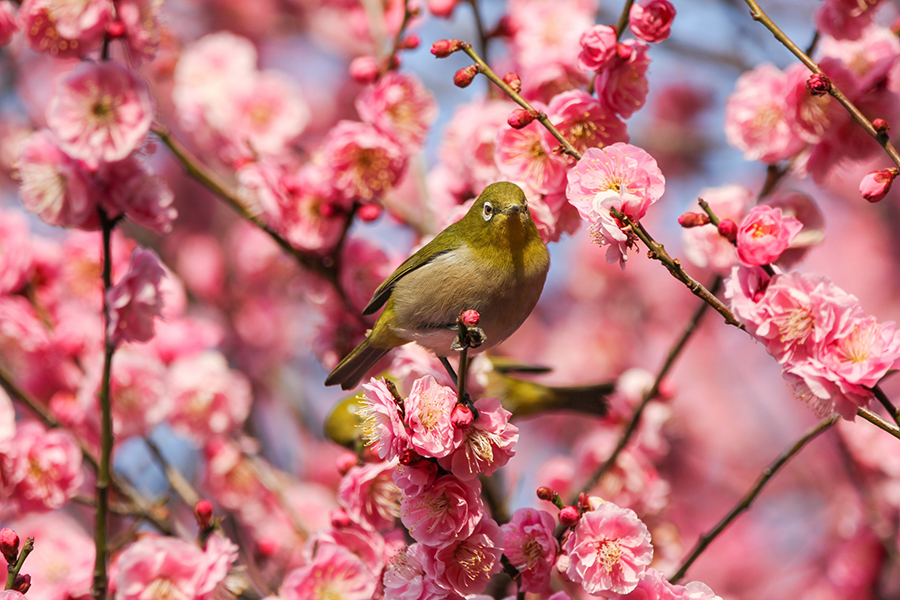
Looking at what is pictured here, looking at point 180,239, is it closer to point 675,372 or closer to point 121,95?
point 121,95

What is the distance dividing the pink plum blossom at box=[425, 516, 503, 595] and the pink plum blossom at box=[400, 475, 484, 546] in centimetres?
4

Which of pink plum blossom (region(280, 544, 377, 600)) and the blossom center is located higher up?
the blossom center

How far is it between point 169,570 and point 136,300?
2.79 ft

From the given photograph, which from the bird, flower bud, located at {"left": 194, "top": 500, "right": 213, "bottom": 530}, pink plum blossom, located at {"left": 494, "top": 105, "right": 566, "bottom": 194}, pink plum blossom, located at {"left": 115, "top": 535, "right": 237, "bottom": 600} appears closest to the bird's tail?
the bird

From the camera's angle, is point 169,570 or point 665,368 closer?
point 169,570

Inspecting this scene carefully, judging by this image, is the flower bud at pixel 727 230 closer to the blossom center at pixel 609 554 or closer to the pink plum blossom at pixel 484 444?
the pink plum blossom at pixel 484 444

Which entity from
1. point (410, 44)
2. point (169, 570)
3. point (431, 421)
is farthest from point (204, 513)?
point (410, 44)

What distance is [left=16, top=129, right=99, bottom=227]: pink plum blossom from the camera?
7.79 feet

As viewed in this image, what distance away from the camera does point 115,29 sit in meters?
2.40

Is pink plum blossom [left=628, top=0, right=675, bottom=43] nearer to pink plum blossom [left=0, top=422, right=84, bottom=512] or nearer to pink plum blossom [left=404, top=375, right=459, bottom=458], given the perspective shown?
pink plum blossom [left=404, top=375, right=459, bottom=458]

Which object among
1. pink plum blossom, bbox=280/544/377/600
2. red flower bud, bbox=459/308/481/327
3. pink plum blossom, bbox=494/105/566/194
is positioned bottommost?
pink plum blossom, bbox=280/544/377/600

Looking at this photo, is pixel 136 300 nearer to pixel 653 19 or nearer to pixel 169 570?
pixel 169 570

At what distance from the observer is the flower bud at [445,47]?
6.45ft

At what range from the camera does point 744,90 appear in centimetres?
262
